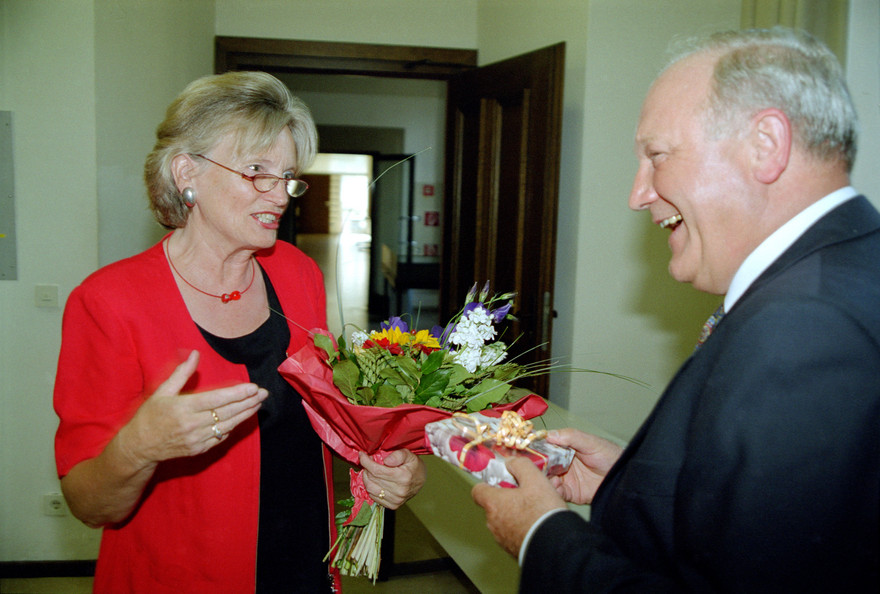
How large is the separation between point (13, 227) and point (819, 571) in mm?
3378

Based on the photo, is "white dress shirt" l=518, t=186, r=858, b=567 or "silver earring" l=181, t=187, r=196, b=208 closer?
"white dress shirt" l=518, t=186, r=858, b=567

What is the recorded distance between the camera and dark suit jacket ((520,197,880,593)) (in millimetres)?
749

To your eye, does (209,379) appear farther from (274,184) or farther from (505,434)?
(505,434)

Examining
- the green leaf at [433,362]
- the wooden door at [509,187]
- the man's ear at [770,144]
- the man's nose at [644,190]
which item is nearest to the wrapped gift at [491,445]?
the green leaf at [433,362]

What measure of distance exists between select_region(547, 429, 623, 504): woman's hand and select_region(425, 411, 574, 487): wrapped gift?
0.28ft

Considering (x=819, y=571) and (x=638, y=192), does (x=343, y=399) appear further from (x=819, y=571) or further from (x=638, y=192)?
(x=819, y=571)

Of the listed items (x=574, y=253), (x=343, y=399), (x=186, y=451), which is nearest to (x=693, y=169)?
(x=343, y=399)

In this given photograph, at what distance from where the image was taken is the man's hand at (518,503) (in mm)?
1006

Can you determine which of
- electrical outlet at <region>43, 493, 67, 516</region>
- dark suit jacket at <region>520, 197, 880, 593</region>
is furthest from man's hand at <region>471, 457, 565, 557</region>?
electrical outlet at <region>43, 493, 67, 516</region>

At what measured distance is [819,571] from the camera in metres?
0.76

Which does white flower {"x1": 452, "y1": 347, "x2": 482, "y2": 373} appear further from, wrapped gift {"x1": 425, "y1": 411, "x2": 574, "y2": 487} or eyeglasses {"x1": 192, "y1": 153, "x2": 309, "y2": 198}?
eyeglasses {"x1": 192, "y1": 153, "x2": 309, "y2": 198}

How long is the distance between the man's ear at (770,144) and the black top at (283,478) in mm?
1080

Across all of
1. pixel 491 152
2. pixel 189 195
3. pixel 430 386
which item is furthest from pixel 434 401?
pixel 491 152

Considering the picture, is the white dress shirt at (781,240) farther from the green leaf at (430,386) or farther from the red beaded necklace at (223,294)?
the red beaded necklace at (223,294)
